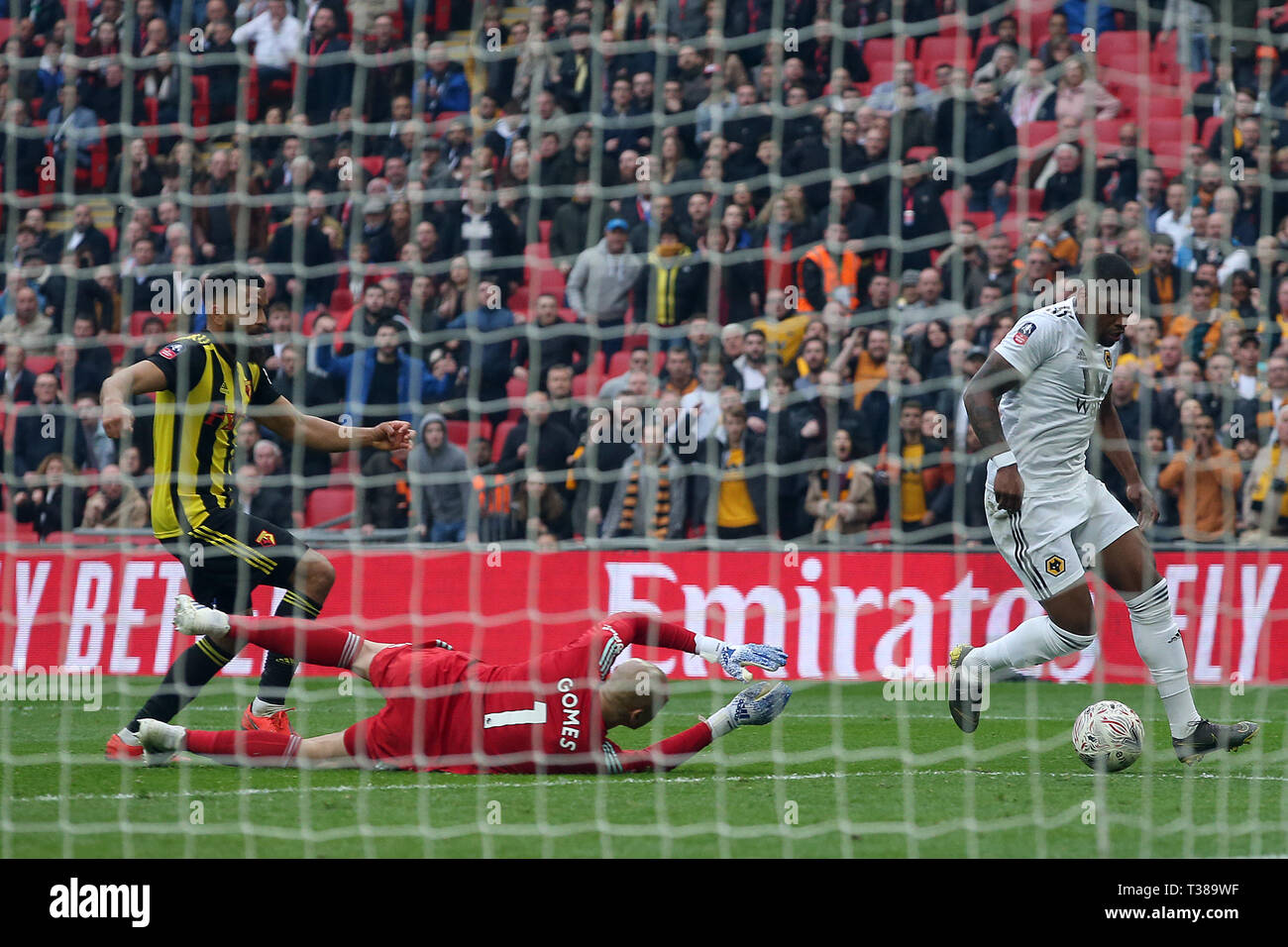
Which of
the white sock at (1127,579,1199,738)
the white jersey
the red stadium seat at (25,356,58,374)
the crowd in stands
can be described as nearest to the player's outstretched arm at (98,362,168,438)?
the crowd in stands

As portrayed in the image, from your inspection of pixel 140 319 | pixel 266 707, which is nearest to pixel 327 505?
pixel 140 319

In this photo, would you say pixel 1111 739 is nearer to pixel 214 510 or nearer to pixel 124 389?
pixel 214 510

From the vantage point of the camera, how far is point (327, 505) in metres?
11.5

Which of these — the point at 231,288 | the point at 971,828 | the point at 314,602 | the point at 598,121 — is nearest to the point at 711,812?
the point at 971,828

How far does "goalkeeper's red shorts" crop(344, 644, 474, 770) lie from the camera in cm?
626

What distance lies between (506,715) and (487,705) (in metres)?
0.09

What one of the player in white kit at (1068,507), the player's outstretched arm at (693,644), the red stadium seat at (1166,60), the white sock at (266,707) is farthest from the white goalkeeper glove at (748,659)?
the red stadium seat at (1166,60)

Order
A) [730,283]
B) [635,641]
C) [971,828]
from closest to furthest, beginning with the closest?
[971,828]
[635,641]
[730,283]

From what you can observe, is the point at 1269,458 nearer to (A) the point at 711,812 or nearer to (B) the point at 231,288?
(A) the point at 711,812

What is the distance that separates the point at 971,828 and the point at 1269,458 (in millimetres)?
5262

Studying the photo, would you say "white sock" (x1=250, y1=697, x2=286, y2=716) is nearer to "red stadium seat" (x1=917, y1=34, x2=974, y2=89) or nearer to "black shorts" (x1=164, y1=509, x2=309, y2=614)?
"black shorts" (x1=164, y1=509, x2=309, y2=614)

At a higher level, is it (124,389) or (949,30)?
(949,30)

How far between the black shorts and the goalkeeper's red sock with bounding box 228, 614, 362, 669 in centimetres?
28

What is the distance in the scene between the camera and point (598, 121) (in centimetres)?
1223
